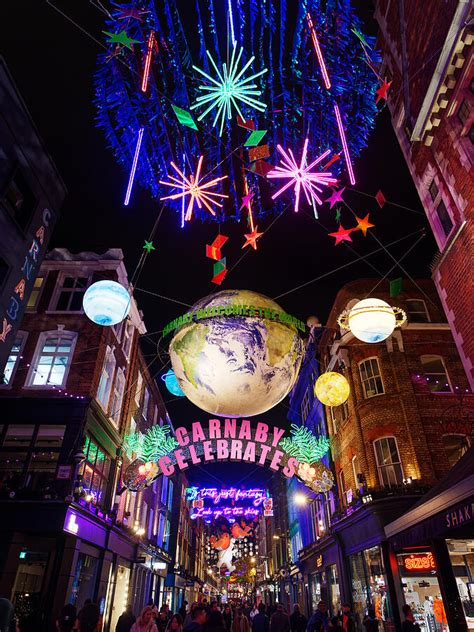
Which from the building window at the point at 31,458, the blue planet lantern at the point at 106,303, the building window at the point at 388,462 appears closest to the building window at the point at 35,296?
the building window at the point at 31,458

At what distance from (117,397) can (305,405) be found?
1577 cm

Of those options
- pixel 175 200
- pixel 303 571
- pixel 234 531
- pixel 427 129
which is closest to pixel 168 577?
pixel 234 531

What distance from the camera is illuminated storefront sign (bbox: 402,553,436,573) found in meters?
14.9

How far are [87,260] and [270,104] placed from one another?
46.2 feet

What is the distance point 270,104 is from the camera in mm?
9250

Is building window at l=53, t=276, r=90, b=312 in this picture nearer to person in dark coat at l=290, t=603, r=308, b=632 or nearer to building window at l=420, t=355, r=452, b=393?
person in dark coat at l=290, t=603, r=308, b=632

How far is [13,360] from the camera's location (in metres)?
17.5

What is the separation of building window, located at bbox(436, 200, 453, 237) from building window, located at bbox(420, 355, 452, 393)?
897 centimetres

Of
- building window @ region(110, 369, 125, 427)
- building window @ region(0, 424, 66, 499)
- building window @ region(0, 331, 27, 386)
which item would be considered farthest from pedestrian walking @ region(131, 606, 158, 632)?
building window @ region(110, 369, 125, 427)

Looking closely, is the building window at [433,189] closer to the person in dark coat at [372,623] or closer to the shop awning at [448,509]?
the shop awning at [448,509]

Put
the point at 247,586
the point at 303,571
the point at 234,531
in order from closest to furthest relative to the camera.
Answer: the point at 303,571 < the point at 234,531 < the point at 247,586

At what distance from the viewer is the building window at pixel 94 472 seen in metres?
16.8

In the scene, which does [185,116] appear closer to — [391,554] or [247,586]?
[391,554]

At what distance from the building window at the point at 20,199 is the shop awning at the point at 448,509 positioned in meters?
14.0
